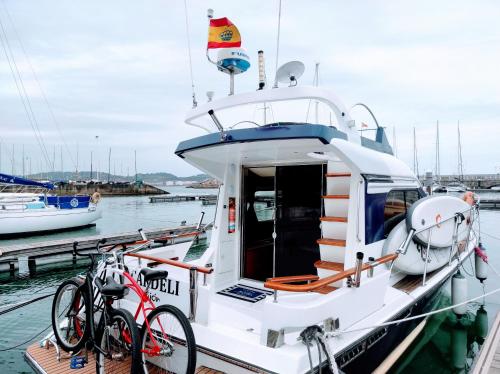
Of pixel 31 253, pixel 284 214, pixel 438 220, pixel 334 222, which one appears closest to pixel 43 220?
pixel 31 253

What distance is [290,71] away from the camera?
14.1ft

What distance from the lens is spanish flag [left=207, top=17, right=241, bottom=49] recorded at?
14.3ft

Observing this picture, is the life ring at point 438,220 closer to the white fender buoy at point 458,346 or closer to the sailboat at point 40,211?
the white fender buoy at point 458,346

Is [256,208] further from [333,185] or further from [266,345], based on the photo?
[266,345]

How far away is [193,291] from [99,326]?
1.04 m

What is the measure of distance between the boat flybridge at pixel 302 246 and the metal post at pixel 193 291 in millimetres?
12

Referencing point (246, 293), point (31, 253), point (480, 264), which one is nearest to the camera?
point (246, 293)

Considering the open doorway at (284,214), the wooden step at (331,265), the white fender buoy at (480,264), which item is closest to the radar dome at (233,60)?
the open doorway at (284,214)

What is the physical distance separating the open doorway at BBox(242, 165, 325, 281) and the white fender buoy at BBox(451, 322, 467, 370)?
104 inches

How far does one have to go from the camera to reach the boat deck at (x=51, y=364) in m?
3.44

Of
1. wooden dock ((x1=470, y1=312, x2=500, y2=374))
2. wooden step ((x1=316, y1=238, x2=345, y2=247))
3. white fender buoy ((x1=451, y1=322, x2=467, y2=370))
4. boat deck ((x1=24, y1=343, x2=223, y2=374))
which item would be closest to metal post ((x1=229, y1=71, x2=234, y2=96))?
wooden step ((x1=316, y1=238, x2=345, y2=247))

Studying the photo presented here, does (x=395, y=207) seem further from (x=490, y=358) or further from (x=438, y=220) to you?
(x=490, y=358)

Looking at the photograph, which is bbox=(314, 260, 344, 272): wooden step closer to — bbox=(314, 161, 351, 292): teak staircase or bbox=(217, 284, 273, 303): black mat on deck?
bbox=(314, 161, 351, 292): teak staircase

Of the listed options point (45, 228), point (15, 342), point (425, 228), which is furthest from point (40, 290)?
point (45, 228)
